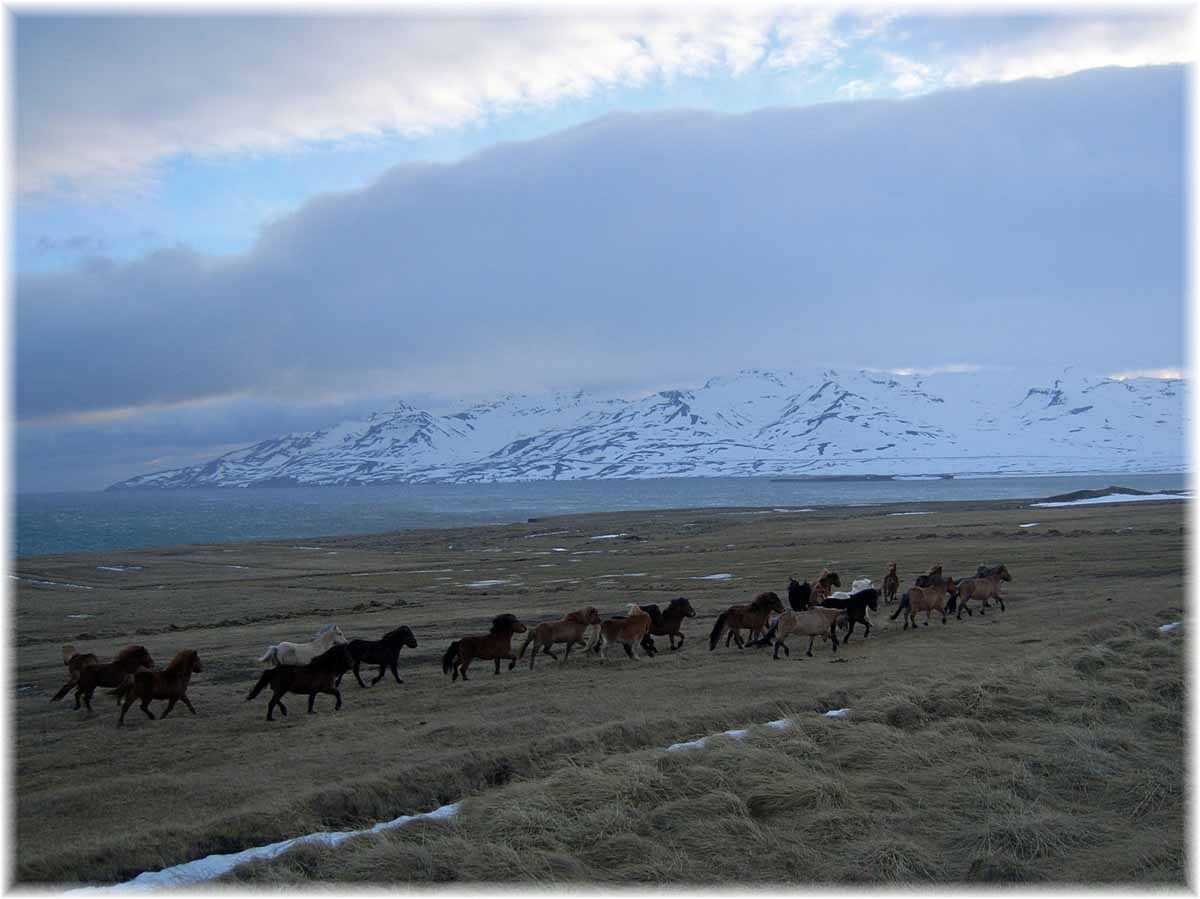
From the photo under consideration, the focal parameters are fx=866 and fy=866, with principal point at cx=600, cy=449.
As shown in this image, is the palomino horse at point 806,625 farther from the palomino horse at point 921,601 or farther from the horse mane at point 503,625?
the horse mane at point 503,625

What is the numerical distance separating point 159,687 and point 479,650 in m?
5.69

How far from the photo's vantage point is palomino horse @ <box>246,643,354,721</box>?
14.2 metres

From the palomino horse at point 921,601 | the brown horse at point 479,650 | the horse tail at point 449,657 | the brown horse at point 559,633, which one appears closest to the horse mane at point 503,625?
the brown horse at point 479,650

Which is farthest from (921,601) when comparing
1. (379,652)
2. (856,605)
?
(379,652)

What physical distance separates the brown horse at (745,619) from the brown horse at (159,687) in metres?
10.4

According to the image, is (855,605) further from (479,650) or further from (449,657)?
(449,657)

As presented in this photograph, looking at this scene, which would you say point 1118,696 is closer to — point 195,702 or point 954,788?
point 954,788

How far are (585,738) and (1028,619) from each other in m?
14.4

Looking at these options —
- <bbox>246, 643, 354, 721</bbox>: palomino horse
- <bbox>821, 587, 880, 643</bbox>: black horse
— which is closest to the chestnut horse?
<bbox>821, 587, 880, 643</bbox>: black horse

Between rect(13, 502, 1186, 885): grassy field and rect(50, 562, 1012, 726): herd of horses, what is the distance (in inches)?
19.3

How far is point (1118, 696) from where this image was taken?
44.8 feet

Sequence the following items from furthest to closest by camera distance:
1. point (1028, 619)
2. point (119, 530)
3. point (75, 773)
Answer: point (119, 530) → point (1028, 619) → point (75, 773)

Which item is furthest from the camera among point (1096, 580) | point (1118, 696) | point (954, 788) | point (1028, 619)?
point (1096, 580)

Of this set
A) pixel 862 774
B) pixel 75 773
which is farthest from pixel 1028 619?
pixel 75 773
